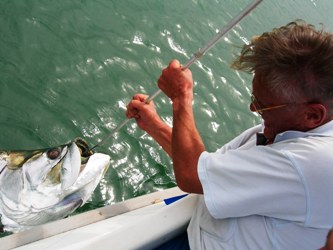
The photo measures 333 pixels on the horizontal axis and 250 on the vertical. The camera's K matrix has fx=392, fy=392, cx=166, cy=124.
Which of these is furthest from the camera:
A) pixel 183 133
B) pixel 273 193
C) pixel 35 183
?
pixel 35 183

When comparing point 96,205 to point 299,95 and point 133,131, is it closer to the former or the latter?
point 133,131

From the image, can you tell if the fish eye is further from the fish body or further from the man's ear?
the man's ear

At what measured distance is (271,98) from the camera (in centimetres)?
204

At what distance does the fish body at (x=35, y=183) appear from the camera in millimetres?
2713

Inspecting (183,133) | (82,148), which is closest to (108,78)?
(82,148)

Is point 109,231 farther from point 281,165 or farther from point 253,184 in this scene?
point 281,165

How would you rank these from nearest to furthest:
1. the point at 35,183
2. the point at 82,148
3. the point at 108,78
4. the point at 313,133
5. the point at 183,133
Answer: the point at 313,133, the point at 183,133, the point at 35,183, the point at 82,148, the point at 108,78

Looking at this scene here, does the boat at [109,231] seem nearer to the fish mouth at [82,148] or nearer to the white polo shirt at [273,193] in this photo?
the white polo shirt at [273,193]

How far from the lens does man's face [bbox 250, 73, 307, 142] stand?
201 centimetres

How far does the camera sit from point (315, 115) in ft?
6.53

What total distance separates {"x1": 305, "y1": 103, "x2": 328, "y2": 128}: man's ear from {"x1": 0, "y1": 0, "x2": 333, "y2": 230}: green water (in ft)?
7.08

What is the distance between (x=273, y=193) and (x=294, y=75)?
1.91 feet

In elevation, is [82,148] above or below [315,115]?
above

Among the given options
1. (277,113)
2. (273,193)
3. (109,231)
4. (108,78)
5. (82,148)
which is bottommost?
(273,193)
